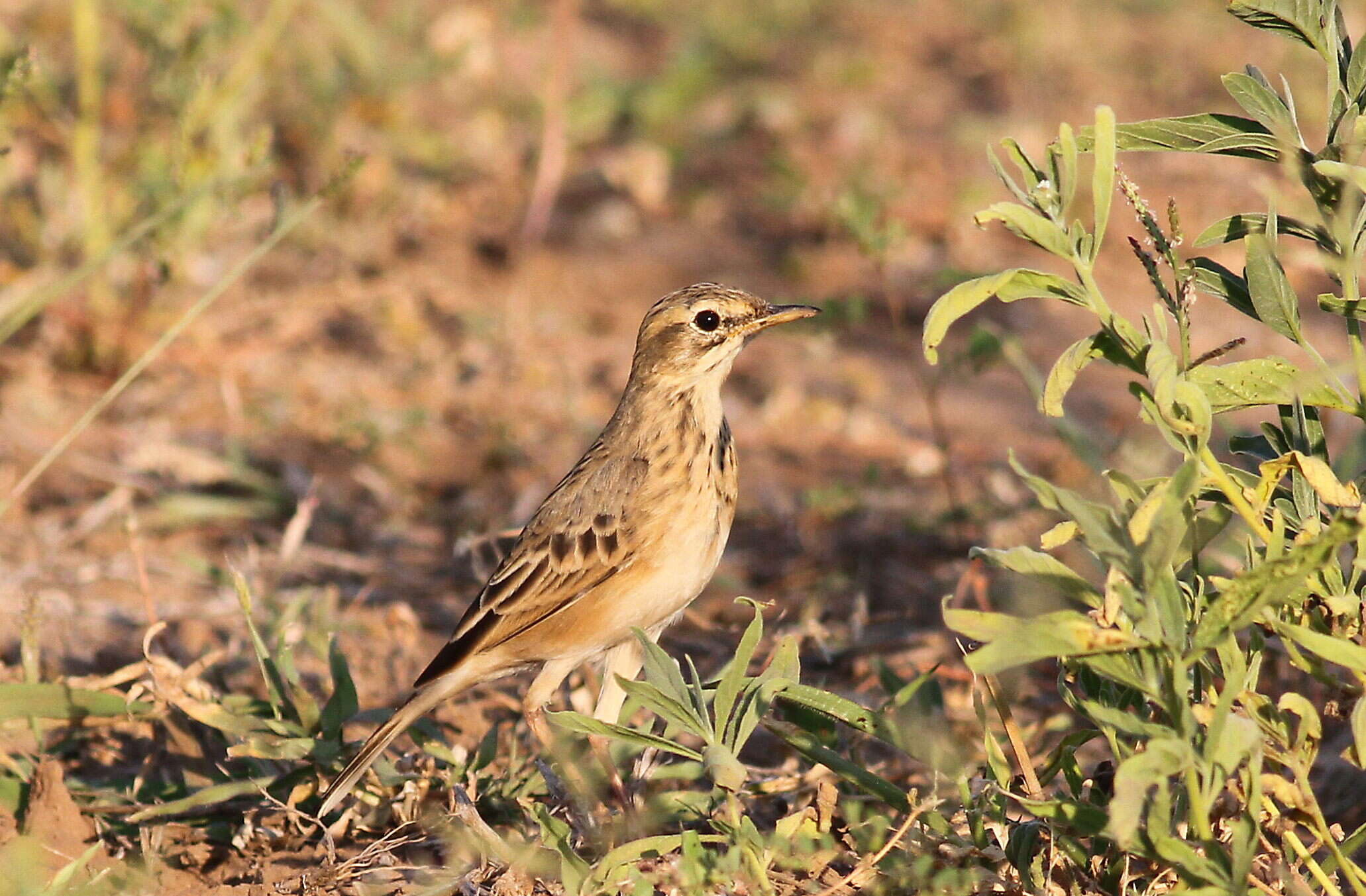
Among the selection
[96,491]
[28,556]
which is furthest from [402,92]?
[28,556]

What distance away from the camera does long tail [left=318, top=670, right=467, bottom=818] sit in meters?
4.10

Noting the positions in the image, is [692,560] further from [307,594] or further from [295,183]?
[295,183]

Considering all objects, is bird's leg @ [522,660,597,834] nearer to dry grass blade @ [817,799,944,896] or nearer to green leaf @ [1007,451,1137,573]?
dry grass blade @ [817,799,944,896]

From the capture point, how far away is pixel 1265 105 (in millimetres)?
3057

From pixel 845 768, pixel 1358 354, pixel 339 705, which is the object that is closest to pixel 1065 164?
pixel 1358 354

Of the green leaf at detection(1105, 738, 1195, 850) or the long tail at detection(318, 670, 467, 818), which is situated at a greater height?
the green leaf at detection(1105, 738, 1195, 850)

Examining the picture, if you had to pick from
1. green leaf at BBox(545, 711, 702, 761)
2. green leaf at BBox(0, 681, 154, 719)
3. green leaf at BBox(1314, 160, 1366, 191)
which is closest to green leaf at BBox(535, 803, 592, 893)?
green leaf at BBox(545, 711, 702, 761)

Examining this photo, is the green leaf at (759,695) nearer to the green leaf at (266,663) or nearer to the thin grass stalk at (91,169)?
the green leaf at (266,663)

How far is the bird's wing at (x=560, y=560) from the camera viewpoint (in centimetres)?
463

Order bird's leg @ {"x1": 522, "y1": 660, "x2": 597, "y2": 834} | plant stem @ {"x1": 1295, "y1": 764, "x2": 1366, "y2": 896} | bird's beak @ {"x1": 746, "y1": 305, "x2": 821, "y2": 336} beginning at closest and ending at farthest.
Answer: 1. plant stem @ {"x1": 1295, "y1": 764, "x2": 1366, "y2": 896}
2. bird's leg @ {"x1": 522, "y1": 660, "x2": 597, "y2": 834}
3. bird's beak @ {"x1": 746, "y1": 305, "x2": 821, "y2": 336}

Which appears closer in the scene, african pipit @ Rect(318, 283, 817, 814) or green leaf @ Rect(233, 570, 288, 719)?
green leaf @ Rect(233, 570, 288, 719)

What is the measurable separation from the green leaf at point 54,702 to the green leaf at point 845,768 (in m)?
2.01

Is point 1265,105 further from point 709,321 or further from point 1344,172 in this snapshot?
point 709,321

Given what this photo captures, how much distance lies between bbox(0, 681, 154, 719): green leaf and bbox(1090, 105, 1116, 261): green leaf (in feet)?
10.1
